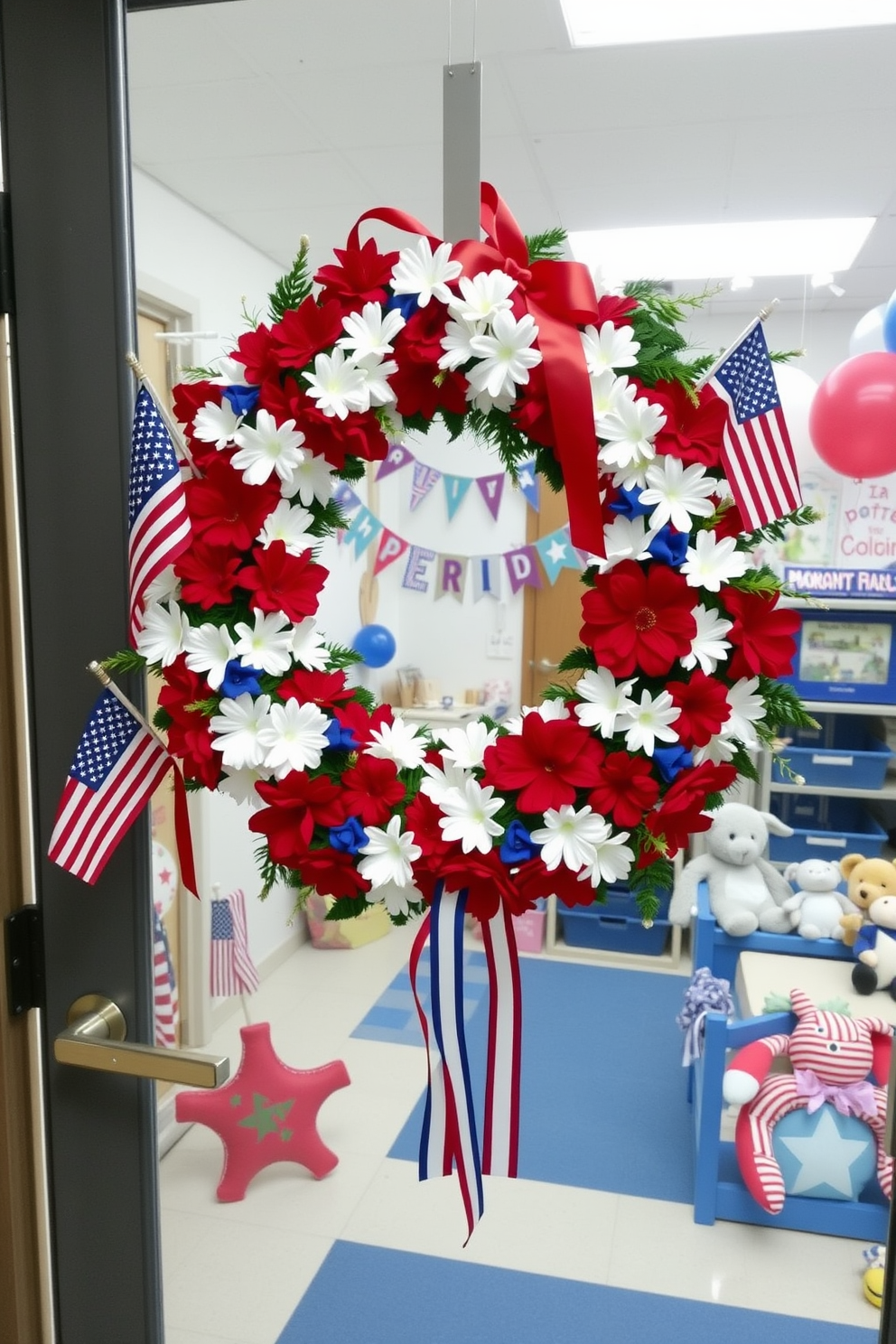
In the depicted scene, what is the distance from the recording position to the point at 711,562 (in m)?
0.80

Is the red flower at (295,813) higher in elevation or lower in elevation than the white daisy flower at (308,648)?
lower

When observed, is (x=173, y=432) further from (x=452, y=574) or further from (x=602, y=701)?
(x=452, y=574)

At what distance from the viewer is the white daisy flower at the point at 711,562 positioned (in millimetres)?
791

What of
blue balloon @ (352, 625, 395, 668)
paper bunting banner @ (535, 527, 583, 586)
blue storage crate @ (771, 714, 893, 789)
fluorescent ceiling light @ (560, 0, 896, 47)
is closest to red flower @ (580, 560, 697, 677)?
fluorescent ceiling light @ (560, 0, 896, 47)

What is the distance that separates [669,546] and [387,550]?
3313 millimetres

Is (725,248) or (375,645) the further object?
(375,645)

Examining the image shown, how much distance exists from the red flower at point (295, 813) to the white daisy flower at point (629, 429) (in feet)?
1.19

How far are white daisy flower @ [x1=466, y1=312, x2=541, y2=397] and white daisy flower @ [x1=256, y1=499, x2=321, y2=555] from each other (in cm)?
20

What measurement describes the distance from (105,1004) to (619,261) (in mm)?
2727

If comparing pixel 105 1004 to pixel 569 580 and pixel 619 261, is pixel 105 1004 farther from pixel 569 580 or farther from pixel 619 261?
pixel 569 580

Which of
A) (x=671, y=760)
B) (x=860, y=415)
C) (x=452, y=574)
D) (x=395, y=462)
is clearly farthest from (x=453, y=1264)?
(x=395, y=462)

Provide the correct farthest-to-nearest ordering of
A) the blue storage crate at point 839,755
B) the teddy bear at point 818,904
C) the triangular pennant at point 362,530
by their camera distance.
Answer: the triangular pennant at point 362,530 → the blue storage crate at point 839,755 → the teddy bear at point 818,904

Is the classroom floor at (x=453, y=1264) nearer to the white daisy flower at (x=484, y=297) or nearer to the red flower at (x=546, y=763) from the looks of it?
the red flower at (x=546, y=763)

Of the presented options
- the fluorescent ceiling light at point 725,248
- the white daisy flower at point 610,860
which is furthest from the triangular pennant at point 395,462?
the white daisy flower at point 610,860
